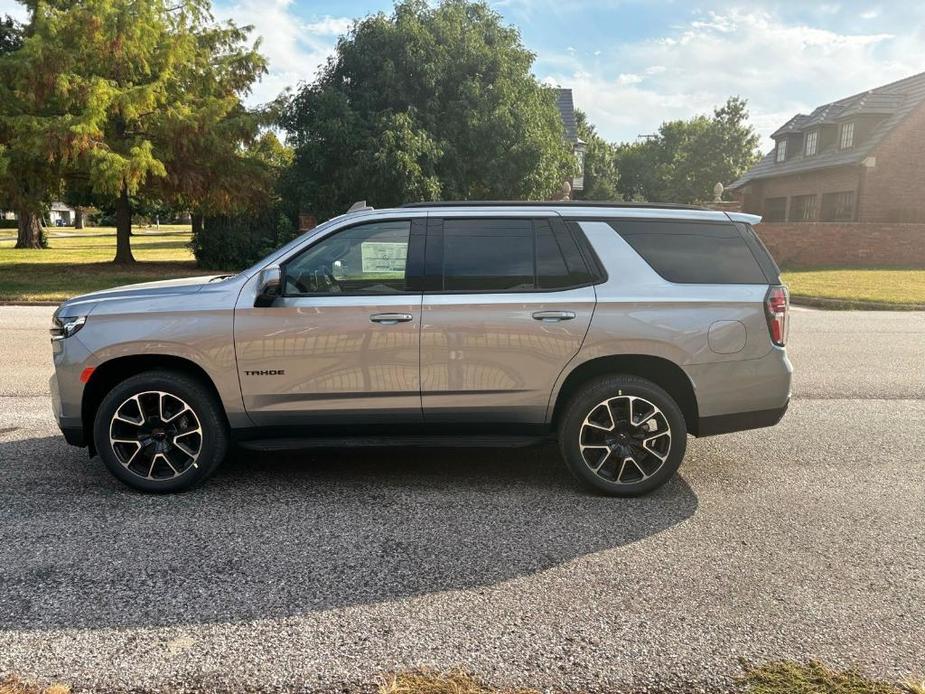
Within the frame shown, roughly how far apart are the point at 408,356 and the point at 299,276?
33.5 inches

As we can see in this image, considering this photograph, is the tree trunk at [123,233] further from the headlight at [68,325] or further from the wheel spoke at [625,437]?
the wheel spoke at [625,437]

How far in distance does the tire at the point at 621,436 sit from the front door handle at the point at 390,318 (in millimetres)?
1153

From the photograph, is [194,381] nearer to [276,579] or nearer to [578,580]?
[276,579]

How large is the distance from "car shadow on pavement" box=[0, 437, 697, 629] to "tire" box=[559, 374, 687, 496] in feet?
0.52

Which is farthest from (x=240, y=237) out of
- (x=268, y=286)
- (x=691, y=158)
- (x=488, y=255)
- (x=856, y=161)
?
(x=691, y=158)

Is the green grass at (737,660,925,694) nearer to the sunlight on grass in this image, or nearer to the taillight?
the sunlight on grass

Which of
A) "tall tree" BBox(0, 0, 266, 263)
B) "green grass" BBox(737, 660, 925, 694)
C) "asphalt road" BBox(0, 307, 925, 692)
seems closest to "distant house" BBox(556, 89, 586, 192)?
"tall tree" BBox(0, 0, 266, 263)

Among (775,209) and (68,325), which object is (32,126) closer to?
(68,325)

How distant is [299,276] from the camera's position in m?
4.38

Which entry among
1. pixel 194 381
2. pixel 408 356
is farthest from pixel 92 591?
pixel 408 356

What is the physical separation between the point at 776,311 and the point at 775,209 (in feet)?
123

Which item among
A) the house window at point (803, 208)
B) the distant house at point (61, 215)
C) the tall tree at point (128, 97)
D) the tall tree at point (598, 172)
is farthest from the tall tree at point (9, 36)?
the distant house at point (61, 215)

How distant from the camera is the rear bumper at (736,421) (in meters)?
4.47

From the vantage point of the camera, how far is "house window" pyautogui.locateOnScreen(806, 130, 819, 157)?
34.8 meters
